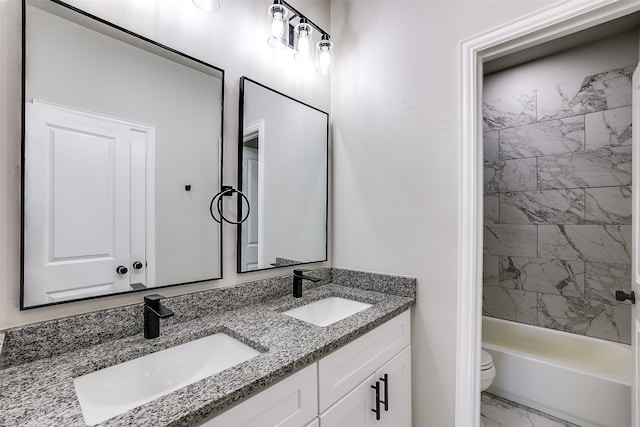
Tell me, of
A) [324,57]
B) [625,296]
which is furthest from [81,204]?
[625,296]

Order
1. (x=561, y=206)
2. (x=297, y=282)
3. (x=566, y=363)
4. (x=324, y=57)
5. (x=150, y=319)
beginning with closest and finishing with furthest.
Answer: (x=150, y=319)
(x=297, y=282)
(x=324, y=57)
(x=566, y=363)
(x=561, y=206)

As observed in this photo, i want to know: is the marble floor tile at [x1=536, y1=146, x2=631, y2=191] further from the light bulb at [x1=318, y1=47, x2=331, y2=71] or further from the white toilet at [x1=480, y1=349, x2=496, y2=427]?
the light bulb at [x1=318, y1=47, x2=331, y2=71]

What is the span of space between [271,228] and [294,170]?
0.35 meters

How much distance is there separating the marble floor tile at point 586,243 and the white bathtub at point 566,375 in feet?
1.91

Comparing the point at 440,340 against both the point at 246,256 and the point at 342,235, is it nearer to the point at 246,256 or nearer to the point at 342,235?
the point at 342,235

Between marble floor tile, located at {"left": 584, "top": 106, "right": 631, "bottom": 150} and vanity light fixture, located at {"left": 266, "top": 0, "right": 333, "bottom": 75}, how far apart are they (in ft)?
6.54

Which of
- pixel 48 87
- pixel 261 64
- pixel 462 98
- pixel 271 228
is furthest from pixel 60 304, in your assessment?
pixel 462 98

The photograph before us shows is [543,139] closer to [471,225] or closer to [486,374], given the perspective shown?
[471,225]

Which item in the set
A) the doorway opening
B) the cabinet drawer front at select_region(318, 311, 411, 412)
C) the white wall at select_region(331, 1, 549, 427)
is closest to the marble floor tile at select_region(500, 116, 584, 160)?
the doorway opening

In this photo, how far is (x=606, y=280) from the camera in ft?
6.92

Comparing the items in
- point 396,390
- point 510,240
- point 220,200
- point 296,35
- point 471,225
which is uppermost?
point 296,35

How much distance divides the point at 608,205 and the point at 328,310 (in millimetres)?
2135

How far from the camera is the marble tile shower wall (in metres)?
2.09

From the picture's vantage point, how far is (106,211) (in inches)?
38.4
